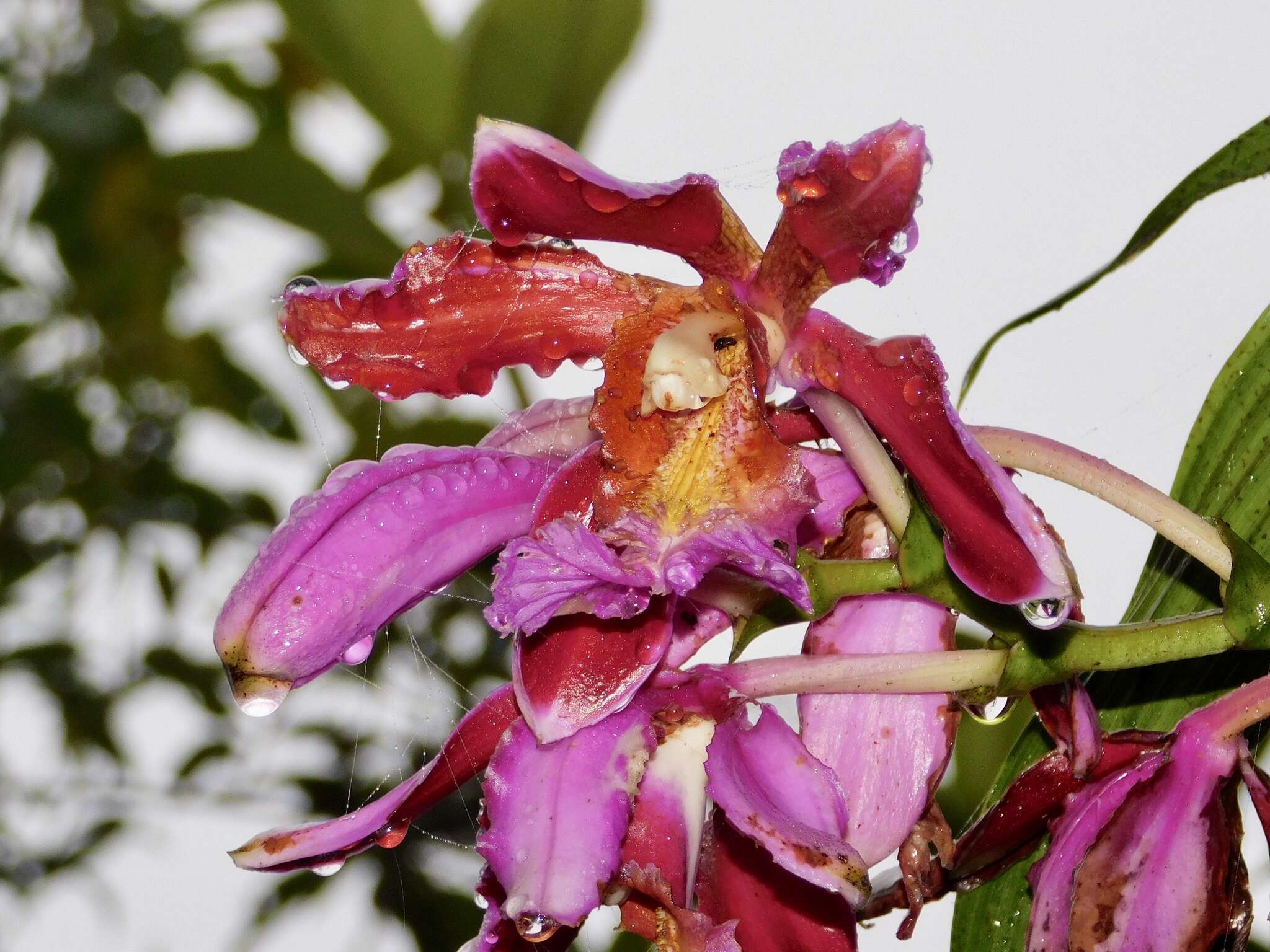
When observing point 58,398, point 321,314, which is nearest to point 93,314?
point 58,398

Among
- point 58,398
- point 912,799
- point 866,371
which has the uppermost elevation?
point 866,371

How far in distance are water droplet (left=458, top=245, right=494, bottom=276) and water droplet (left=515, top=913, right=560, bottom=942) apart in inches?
8.4

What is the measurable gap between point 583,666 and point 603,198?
145 millimetres

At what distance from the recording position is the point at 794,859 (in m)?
0.37

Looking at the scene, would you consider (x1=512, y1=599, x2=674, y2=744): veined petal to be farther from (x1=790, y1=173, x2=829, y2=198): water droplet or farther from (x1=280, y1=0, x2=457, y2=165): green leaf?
(x1=280, y1=0, x2=457, y2=165): green leaf

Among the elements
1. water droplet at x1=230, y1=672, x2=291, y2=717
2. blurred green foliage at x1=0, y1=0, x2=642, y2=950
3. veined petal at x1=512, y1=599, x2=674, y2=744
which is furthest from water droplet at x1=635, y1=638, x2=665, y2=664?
blurred green foliage at x1=0, y1=0, x2=642, y2=950

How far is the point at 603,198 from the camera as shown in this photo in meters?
0.40

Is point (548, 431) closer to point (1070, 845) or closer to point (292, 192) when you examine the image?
point (1070, 845)

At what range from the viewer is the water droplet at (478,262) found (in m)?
0.45

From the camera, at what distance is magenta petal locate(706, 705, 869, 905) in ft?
1.23

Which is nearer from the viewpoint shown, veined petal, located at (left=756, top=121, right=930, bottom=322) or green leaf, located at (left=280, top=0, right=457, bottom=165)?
veined petal, located at (left=756, top=121, right=930, bottom=322)

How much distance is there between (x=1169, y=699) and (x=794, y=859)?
0.26 meters

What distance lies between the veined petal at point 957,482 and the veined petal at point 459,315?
0.35 ft

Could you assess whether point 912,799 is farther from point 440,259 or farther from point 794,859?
point 440,259
